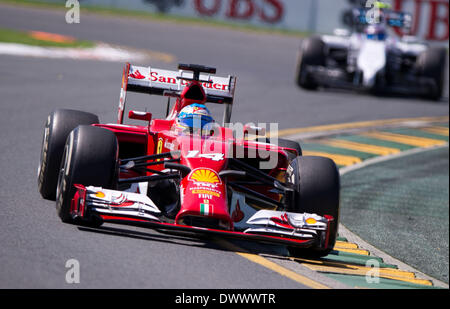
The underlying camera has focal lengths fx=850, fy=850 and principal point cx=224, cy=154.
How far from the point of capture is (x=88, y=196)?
656 cm

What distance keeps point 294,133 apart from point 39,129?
170 inches

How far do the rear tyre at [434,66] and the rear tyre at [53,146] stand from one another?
12528 millimetres

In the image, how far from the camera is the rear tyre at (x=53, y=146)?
7.55 metres

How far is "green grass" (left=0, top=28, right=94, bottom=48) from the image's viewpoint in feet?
75.9

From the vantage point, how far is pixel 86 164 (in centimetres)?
677

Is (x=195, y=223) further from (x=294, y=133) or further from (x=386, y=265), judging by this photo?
(x=294, y=133)

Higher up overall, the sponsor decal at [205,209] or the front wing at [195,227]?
the sponsor decal at [205,209]

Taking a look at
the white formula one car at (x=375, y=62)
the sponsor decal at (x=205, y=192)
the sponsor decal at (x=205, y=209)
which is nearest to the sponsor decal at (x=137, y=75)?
the sponsor decal at (x=205, y=192)

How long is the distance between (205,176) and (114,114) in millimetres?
7177

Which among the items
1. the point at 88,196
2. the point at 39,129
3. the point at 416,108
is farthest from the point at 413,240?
the point at 416,108

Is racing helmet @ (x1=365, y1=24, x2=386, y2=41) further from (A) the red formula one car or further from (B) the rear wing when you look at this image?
(A) the red formula one car

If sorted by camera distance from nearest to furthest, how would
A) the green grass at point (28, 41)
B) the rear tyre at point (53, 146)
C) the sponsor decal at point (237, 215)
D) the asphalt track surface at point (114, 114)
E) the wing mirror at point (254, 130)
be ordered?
the asphalt track surface at point (114, 114) < the sponsor decal at point (237, 215) < the rear tyre at point (53, 146) < the wing mirror at point (254, 130) < the green grass at point (28, 41)

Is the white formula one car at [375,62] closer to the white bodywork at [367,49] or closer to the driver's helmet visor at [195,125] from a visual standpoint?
the white bodywork at [367,49]

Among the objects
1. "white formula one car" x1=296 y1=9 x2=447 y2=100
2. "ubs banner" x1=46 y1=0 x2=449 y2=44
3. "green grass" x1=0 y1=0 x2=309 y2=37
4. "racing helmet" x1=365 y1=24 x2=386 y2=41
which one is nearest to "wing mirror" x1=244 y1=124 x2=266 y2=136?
"white formula one car" x1=296 y1=9 x2=447 y2=100
